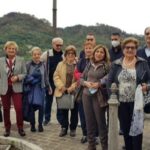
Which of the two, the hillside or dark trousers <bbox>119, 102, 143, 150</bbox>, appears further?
the hillside

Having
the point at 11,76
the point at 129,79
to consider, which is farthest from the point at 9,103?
the point at 129,79

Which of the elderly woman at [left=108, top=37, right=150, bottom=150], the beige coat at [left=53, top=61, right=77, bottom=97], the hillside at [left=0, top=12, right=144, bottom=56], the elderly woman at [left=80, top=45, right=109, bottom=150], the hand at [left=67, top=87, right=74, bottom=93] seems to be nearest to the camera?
the elderly woman at [left=108, top=37, right=150, bottom=150]

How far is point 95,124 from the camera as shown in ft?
23.9

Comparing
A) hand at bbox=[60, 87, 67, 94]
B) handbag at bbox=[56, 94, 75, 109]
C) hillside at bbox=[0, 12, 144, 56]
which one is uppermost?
hillside at bbox=[0, 12, 144, 56]

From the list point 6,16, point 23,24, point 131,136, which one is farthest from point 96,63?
point 6,16

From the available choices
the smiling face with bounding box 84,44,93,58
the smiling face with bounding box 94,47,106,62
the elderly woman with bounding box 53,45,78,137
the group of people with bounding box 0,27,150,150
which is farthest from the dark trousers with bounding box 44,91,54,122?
the smiling face with bounding box 94,47,106,62

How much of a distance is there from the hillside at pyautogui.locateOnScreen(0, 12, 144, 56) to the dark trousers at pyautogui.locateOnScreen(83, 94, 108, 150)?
54.5 ft

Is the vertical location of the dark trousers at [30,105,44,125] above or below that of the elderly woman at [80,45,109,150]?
below

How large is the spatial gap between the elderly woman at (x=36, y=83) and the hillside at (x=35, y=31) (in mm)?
14872

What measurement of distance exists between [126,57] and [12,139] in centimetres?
277

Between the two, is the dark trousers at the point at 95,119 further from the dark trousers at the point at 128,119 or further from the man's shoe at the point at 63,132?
the man's shoe at the point at 63,132

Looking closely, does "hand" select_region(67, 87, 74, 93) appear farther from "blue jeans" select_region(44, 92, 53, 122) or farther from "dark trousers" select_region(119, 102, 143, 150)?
"dark trousers" select_region(119, 102, 143, 150)

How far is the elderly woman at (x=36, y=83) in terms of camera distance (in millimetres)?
8672

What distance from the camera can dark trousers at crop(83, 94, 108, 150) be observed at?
703 centimetres
